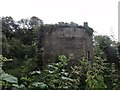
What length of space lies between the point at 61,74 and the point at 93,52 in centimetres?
485

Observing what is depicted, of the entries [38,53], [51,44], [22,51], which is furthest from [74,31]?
[22,51]

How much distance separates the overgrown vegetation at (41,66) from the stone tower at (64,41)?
0.43 meters

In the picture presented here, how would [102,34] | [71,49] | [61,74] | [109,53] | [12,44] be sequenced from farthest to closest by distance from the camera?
[102,34] → [109,53] → [12,44] → [71,49] → [61,74]

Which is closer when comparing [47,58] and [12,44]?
[47,58]

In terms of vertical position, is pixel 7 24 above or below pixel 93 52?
above

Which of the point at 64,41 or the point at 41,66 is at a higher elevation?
the point at 64,41

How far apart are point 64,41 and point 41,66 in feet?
4.67

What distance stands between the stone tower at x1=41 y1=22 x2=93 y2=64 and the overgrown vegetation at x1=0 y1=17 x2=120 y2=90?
426mm

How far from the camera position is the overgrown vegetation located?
18.3ft

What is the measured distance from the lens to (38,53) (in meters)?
10.8

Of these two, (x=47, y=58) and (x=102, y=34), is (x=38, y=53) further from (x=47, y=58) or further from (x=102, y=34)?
(x=102, y=34)

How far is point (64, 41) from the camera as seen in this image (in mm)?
10484

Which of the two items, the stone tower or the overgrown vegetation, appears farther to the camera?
the stone tower

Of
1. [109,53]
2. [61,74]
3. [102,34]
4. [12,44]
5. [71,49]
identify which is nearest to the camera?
[61,74]
